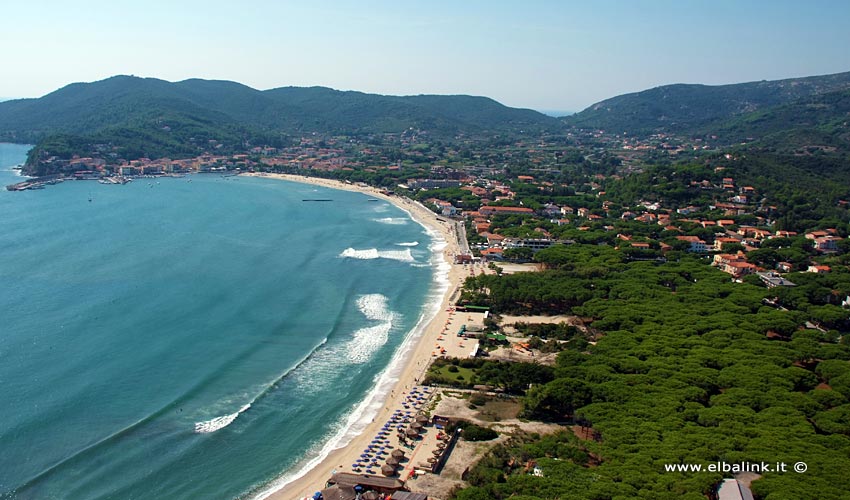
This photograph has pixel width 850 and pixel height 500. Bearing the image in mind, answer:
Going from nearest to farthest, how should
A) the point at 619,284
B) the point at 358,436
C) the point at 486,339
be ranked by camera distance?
the point at 358,436 < the point at 486,339 < the point at 619,284

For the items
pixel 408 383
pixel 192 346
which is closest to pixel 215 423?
pixel 192 346

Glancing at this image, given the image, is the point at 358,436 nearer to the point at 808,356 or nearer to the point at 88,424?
the point at 88,424

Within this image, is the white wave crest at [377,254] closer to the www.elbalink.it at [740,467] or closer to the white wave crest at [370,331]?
the white wave crest at [370,331]

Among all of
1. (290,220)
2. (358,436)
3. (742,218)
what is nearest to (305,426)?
(358,436)

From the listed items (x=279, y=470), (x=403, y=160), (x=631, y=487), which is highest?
(x=403, y=160)

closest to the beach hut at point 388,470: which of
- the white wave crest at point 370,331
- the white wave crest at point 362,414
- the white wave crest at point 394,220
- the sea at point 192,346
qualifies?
the white wave crest at point 362,414

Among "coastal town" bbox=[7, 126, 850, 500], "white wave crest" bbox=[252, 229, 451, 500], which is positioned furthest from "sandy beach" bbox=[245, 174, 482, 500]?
"white wave crest" bbox=[252, 229, 451, 500]

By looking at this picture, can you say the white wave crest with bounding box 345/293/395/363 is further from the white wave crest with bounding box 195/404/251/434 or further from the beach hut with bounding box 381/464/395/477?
the beach hut with bounding box 381/464/395/477
